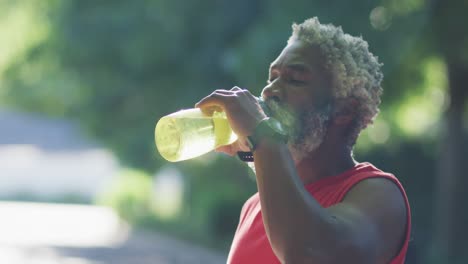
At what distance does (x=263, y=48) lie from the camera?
10.1 meters

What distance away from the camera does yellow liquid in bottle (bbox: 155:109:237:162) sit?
2133mm

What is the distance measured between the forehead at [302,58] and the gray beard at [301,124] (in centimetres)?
11

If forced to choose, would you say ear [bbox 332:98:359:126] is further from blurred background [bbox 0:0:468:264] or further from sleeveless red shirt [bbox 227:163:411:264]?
blurred background [bbox 0:0:468:264]

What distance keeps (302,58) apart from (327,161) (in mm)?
263

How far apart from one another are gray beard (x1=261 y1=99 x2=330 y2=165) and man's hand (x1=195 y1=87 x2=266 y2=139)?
0.30ft

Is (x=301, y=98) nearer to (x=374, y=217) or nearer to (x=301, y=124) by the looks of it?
(x=301, y=124)

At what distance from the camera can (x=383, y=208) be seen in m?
2.02

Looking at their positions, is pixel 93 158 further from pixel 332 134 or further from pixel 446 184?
pixel 332 134

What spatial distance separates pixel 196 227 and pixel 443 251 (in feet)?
20.3

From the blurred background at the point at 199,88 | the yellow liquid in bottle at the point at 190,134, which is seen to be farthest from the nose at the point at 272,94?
the blurred background at the point at 199,88

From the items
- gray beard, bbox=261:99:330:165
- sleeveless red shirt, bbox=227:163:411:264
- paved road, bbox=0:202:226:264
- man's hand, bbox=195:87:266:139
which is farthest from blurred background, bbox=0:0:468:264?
man's hand, bbox=195:87:266:139

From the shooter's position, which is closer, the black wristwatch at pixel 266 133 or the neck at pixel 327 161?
the black wristwatch at pixel 266 133

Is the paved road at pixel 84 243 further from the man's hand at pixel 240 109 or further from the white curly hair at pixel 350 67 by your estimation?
the man's hand at pixel 240 109

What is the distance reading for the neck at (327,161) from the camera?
226cm
